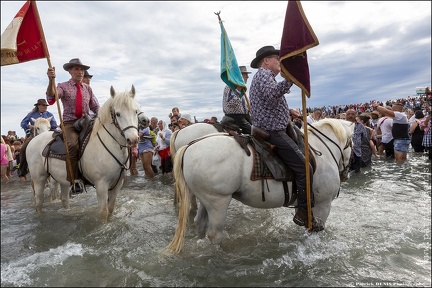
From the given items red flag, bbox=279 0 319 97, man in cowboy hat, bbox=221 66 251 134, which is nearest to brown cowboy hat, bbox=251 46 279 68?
red flag, bbox=279 0 319 97

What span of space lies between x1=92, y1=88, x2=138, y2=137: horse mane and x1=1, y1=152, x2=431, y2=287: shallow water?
1801 millimetres

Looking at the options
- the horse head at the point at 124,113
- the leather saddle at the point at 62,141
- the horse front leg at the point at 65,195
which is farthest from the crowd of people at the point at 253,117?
the horse front leg at the point at 65,195

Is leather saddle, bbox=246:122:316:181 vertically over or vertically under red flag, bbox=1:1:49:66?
under

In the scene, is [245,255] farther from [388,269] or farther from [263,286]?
[388,269]

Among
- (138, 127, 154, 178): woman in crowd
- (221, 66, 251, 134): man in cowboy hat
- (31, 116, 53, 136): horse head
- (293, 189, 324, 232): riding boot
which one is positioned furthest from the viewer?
(138, 127, 154, 178): woman in crowd

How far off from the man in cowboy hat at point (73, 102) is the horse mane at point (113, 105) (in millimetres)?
561

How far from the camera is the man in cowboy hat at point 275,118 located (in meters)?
3.81

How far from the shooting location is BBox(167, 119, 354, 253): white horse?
368cm

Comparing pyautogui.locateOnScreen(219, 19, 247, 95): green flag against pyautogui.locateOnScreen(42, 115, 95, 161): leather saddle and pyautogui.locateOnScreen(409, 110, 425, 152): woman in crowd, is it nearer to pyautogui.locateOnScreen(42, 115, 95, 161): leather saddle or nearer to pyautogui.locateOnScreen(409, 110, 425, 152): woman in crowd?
pyautogui.locateOnScreen(42, 115, 95, 161): leather saddle

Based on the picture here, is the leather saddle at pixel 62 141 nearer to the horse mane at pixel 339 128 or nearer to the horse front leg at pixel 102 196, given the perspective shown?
the horse front leg at pixel 102 196

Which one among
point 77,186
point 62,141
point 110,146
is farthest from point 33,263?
point 62,141

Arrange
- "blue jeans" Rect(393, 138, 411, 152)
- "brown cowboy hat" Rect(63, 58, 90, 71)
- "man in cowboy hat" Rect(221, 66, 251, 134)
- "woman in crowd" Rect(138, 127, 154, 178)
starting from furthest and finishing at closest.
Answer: "woman in crowd" Rect(138, 127, 154, 178), "blue jeans" Rect(393, 138, 411, 152), "man in cowboy hat" Rect(221, 66, 251, 134), "brown cowboy hat" Rect(63, 58, 90, 71)

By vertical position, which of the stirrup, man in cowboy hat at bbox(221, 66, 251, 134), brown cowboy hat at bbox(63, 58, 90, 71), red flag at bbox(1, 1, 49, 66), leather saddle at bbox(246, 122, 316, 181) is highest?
red flag at bbox(1, 1, 49, 66)

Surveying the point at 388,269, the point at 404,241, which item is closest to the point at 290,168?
the point at 388,269
